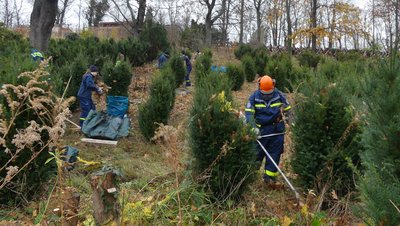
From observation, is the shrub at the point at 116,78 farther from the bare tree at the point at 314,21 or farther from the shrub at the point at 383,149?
the bare tree at the point at 314,21

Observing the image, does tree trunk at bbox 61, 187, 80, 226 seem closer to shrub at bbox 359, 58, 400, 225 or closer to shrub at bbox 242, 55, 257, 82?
shrub at bbox 359, 58, 400, 225

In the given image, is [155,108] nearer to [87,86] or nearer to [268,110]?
[87,86]

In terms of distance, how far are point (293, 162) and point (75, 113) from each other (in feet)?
24.8

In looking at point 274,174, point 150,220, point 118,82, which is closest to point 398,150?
point 150,220

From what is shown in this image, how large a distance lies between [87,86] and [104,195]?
743cm

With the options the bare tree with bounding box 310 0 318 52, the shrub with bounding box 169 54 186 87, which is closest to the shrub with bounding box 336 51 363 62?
the bare tree with bounding box 310 0 318 52

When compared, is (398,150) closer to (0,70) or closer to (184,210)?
(184,210)

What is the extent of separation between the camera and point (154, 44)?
2175 cm

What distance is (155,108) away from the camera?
956 centimetres

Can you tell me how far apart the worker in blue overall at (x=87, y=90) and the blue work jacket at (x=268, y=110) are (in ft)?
15.2

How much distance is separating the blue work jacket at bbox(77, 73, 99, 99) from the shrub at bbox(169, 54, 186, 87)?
231 inches

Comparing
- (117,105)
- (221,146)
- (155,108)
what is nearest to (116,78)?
(117,105)

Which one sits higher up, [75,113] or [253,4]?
[253,4]

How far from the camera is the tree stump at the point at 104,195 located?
105 inches
